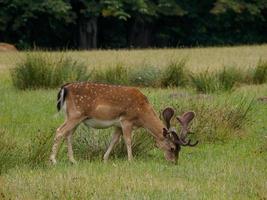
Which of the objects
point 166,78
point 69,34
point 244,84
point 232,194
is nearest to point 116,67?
point 166,78

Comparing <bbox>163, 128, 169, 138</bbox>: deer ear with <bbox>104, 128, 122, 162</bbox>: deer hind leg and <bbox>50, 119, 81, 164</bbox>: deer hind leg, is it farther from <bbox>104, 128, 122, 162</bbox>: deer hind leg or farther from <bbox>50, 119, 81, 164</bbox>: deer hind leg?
<bbox>50, 119, 81, 164</bbox>: deer hind leg

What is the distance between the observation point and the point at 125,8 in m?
45.0

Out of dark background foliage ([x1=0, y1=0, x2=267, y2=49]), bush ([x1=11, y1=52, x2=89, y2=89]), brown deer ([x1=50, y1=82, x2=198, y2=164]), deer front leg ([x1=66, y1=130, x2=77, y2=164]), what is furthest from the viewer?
dark background foliage ([x1=0, y1=0, x2=267, y2=49])

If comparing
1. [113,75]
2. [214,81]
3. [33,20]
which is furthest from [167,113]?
[33,20]

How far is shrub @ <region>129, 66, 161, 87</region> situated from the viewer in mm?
21359

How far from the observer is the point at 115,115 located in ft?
38.3

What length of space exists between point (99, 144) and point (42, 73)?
8.39 metres

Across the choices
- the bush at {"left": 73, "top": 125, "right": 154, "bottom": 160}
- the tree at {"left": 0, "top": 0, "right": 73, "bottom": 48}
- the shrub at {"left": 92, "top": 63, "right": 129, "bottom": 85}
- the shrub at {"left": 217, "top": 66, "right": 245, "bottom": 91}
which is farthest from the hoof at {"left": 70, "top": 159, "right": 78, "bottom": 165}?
the tree at {"left": 0, "top": 0, "right": 73, "bottom": 48}

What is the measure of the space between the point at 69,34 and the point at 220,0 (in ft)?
31.3

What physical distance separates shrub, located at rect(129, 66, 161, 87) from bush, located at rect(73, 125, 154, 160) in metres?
8.95

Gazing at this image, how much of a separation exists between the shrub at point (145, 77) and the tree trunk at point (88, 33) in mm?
22631

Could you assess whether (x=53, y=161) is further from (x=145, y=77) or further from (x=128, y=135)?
(x=145, y=77)

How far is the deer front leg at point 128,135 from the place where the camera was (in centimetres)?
1138

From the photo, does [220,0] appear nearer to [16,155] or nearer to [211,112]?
[211,112]
